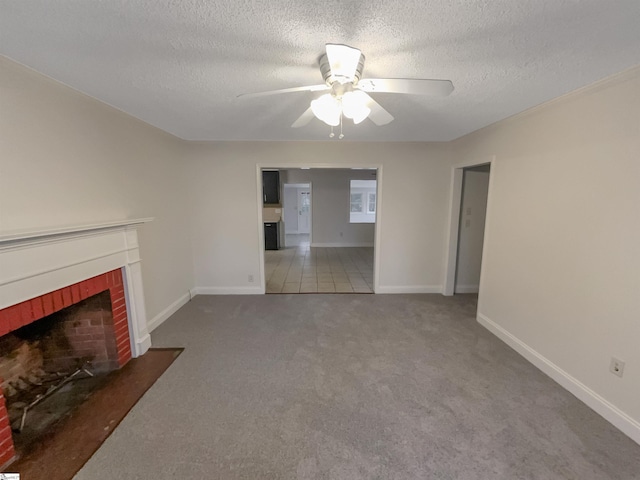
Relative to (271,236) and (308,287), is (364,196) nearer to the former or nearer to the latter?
(271,236)

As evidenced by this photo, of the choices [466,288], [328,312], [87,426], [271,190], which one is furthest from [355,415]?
[271,190]

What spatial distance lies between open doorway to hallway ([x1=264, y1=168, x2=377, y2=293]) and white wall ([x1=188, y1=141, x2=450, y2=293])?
26.5 inches

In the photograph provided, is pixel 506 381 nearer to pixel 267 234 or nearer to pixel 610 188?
pixel 610 188

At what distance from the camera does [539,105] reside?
219 centimetres

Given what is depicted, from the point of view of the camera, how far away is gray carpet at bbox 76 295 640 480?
1.43m

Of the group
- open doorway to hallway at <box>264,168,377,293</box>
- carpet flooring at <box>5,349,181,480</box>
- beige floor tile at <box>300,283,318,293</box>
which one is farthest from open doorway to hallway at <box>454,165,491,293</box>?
carpet flooring at <box>5,349,181,480</box>

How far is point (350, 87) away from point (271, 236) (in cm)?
605

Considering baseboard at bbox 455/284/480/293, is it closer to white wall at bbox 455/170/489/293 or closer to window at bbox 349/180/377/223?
white wall at bbox 455/170/489/293

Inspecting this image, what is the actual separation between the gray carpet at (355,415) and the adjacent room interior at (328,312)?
1cm

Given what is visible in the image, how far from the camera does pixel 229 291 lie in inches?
156

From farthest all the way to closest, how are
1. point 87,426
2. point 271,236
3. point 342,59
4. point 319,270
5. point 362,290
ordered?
1. point 271,236
2. point 319,270
3. point 362,290
4. point 87,426
5. point 342,59


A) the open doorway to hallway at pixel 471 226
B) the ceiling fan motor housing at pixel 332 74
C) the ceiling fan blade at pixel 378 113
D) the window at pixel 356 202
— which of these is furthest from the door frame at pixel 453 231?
the window at pixel 356 202

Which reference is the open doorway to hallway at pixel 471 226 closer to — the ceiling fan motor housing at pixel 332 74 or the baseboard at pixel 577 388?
the baseboard at pixel 577 388

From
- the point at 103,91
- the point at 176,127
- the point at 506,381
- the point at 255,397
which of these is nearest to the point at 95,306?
the point at 255,397
